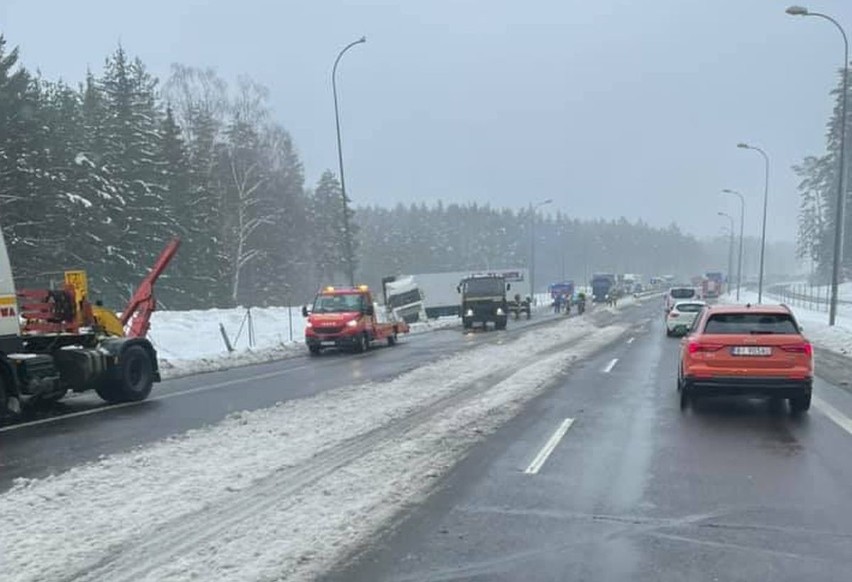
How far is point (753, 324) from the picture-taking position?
472 inches

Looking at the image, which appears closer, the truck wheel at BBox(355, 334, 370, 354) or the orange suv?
the orange suv

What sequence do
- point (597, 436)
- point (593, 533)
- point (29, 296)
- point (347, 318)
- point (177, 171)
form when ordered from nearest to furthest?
1. point (593, 533)
2. point (597, 436)
3. point (29, 296)
4. point (347, 318)
5. point (177, 171)

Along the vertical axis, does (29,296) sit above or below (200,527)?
above

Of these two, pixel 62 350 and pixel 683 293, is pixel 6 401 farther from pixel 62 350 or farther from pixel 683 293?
pixel 683 293

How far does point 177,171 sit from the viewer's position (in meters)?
54.3

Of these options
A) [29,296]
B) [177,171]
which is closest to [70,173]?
[177,171]

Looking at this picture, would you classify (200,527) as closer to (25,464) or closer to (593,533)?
(593,533)

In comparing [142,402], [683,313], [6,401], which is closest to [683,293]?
[683,313]

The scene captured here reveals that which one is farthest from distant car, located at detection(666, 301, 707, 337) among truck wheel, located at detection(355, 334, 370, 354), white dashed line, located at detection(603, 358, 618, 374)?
truck wheel, located at detection(355, 334, 370, 354)

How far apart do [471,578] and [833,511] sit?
11.2ft

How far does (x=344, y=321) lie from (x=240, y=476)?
1802cm

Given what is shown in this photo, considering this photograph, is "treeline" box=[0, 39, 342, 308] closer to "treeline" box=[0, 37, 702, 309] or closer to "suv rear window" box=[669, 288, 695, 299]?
"treeline" box=[0, 37, 702, 309]

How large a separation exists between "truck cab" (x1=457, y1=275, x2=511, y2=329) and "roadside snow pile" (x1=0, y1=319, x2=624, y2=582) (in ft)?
85.2

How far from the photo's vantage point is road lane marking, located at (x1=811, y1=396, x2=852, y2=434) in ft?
35.7
